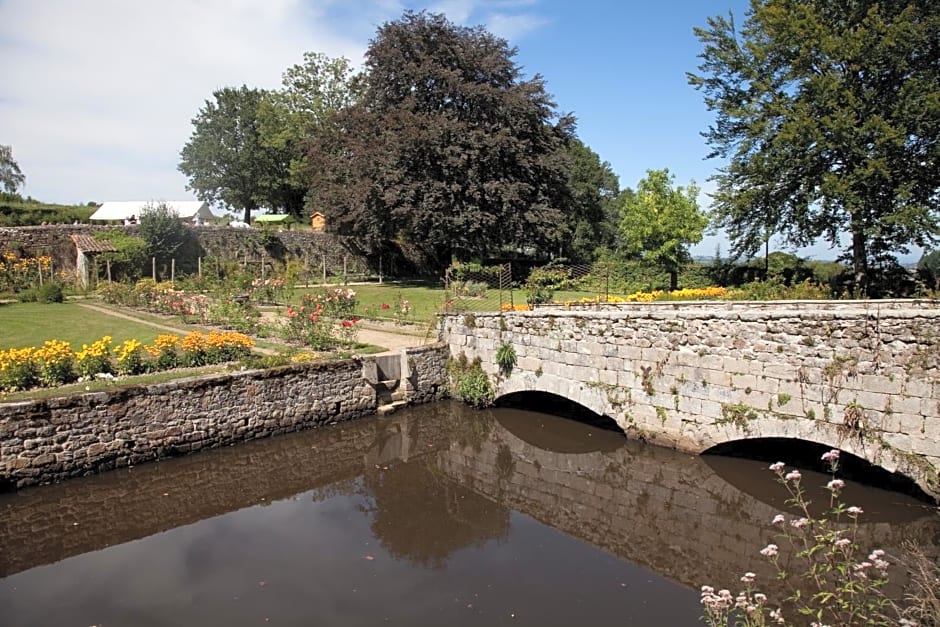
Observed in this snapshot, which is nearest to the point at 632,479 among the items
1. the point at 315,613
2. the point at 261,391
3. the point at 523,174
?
the point at 315,613

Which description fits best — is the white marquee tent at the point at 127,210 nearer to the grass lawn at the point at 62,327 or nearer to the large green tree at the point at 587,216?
the grass lawn at the point at 62,327

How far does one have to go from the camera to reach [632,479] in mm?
10602

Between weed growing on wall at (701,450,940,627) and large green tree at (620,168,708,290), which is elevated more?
large green tree at (620,168,708,290)

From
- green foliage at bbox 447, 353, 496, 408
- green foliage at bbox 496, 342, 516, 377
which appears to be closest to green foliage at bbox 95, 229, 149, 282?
green foliage at bbox 447, 353, 496, 408

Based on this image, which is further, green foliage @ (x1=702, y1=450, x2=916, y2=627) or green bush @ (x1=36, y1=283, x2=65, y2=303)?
green bush @ (x1=36, y1=283, x2=65, y2=303)

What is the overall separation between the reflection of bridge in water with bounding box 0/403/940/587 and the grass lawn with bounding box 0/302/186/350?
6.50 m

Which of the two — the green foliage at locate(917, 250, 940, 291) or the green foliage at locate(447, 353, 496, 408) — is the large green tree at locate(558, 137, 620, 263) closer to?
the green foliage at locate(917, 250, 940, 291)

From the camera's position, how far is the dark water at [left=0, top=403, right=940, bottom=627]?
22.6 ft

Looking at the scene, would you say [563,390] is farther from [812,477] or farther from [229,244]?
[229,244]

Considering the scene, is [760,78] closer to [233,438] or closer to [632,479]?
[632,479]

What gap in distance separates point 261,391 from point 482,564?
6.52 meters

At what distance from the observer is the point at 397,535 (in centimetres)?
870

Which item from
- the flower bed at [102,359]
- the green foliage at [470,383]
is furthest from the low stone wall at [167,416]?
the green foliage at [470,383]

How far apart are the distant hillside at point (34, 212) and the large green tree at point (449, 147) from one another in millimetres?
15404
